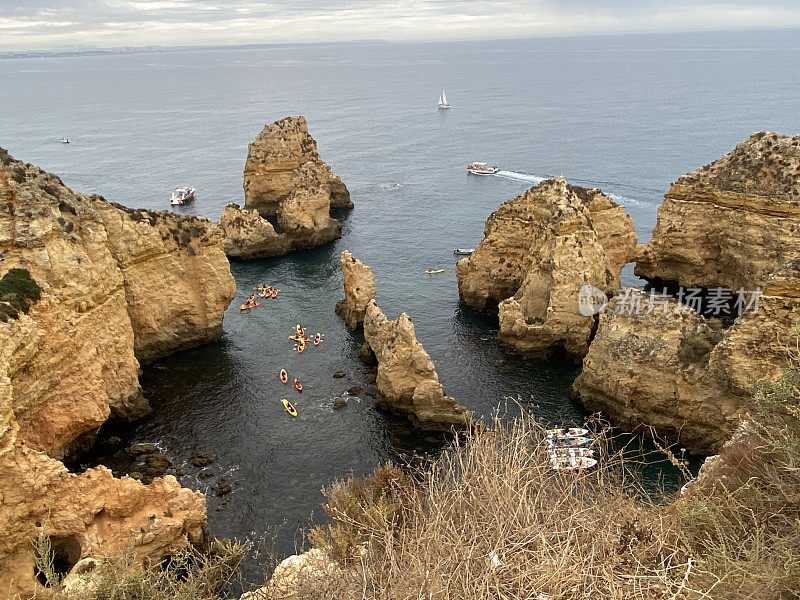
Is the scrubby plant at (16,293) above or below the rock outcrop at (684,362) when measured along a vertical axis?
above

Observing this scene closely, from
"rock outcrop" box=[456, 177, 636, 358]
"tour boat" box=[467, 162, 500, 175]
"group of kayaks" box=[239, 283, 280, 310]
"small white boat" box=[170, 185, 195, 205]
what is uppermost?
"rock outcrop" box=[456, 177, 636, 358]

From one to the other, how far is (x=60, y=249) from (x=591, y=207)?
→ 36.5 metres

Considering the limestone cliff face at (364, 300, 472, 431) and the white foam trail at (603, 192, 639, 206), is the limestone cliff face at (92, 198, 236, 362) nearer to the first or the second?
the limestone cliff face at (364, 300, 472, 431)

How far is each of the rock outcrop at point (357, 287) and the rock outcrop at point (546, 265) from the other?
9.53 m

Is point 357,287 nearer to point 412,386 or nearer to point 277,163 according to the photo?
point 412,386

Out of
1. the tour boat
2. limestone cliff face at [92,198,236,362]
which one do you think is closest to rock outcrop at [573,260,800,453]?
limestone cliff face at [92,198,236,362]

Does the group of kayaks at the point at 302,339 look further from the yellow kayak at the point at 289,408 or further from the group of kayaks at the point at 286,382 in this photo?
the yellow kayak at the point at 289,408

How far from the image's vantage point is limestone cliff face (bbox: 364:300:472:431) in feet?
110

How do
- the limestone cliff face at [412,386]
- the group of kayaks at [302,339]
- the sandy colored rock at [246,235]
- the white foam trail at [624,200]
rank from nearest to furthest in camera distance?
the limestone cliff face at [412,386], the group of kayaks at [302,339], the sandy colored rock at [246,235], the white foam trail at [624,200]

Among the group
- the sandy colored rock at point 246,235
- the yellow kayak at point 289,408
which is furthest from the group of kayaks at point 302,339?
the sandy colored rock at point 246,235

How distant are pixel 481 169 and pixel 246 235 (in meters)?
44.5

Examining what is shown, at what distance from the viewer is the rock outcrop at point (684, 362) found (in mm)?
28484

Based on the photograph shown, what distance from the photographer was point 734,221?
44.3 meters

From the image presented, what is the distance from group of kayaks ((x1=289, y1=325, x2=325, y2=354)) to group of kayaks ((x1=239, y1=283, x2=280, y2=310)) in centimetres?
684
